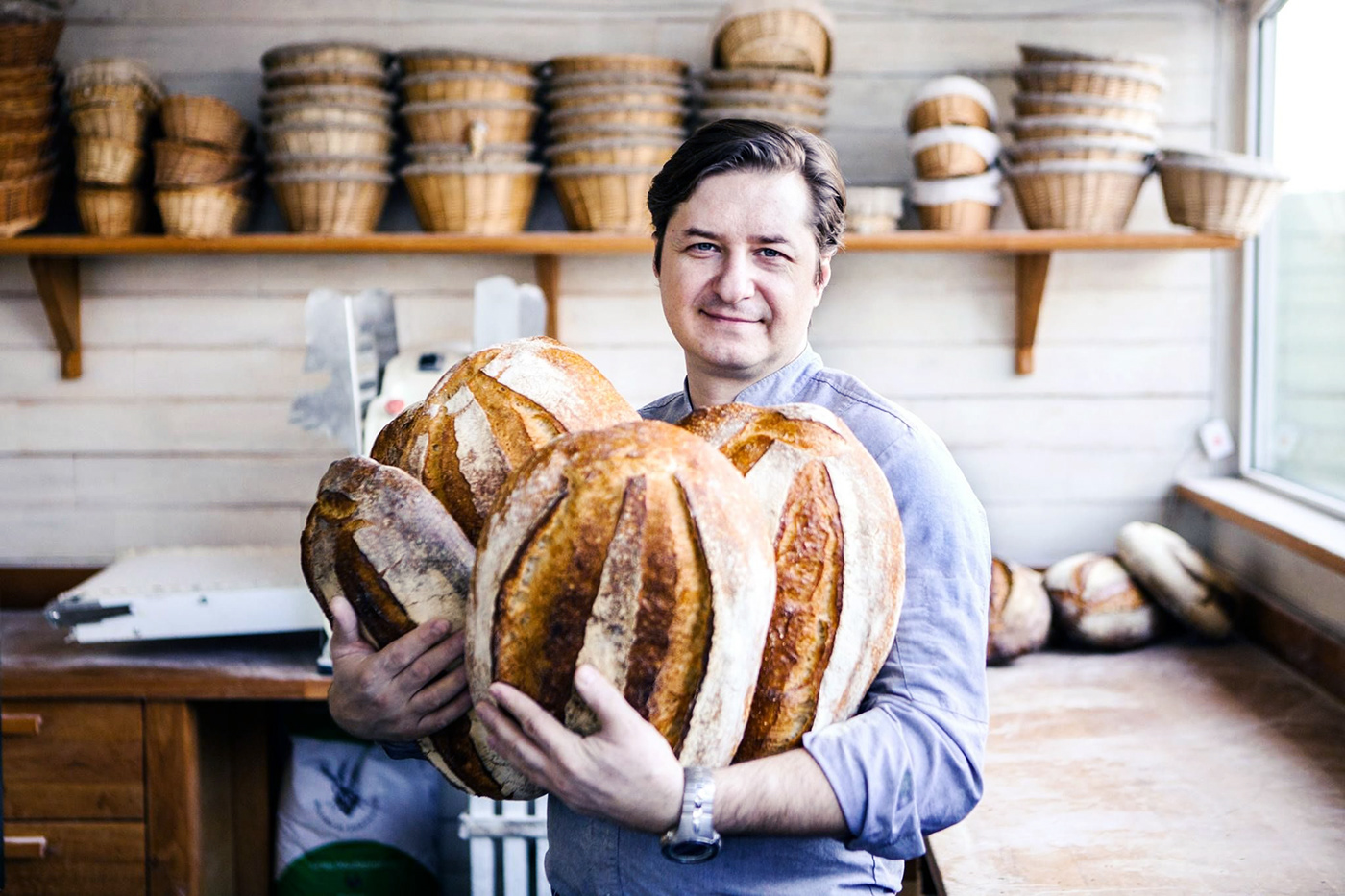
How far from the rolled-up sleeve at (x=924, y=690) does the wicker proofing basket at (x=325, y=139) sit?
5.38 ft

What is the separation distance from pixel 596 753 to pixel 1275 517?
1.96m

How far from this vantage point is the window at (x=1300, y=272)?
208cm

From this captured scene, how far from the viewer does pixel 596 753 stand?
615 mm

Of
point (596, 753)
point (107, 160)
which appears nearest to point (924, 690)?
point (596, 753)

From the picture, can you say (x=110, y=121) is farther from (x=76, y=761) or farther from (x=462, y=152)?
(x=76, y=761)

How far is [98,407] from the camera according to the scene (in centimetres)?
259

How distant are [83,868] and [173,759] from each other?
255 millimetres

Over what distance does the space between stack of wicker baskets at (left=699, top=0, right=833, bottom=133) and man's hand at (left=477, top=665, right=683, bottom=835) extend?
175 cm

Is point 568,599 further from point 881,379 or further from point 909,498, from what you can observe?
point 881,379

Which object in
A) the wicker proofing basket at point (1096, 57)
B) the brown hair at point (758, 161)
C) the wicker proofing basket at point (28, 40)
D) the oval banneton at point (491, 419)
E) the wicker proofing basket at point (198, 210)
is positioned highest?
the wicker proofing basket at point (28, 40)

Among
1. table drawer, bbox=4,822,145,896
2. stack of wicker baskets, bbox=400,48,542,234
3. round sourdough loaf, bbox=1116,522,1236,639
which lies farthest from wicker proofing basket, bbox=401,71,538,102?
round sourdough loaf, bbox=1116,522,1236,639

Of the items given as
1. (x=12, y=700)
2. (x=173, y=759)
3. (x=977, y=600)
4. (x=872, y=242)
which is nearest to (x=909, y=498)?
(x=977, y=600)

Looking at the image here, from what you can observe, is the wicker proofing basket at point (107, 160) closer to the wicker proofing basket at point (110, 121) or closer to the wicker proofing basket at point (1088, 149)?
the wicker proofing basket at point (110, 121)

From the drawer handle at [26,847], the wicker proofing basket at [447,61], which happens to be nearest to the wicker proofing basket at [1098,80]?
the wicker proofing basket at [447,61]
